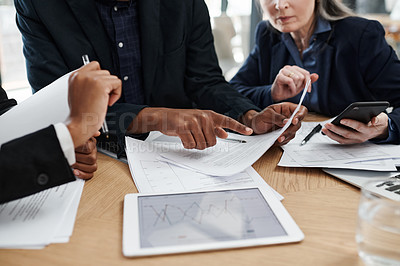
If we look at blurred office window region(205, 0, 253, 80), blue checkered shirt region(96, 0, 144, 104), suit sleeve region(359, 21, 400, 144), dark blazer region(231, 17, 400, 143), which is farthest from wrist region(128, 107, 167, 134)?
blurred office window region(205, 0, 253, 80)

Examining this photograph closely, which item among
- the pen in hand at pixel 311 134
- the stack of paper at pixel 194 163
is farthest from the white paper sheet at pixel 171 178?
the pen in hand at pixel 311 134

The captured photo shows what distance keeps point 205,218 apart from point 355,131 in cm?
53

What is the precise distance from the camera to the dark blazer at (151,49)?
3.46ft

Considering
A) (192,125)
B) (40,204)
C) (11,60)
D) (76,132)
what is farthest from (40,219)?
(11,60)

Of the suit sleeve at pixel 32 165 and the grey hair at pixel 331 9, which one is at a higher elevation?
the grey hair at pixel 331 9

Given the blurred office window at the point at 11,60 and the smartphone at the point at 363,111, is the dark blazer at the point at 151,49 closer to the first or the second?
the smartphone at the point at 363,111

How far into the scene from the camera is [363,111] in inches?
34.4

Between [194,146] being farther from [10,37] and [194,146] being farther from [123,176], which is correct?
[10,37]

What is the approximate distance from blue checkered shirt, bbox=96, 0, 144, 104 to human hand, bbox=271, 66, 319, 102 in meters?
0.48

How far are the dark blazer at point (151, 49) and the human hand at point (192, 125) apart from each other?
0.21 feet

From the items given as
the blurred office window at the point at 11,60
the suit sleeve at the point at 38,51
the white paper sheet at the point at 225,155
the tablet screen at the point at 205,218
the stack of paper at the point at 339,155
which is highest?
the suit sleeve at the point at 38,51

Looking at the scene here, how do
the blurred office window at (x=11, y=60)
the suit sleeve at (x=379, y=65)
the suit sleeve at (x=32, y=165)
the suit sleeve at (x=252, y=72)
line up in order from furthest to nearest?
the blurred office window at (x=11, y=60), the suit sleeve at (x=252, y=72), the suit sleeve at (x=379, y=65), the suit sleeve at (x=32, y=165)

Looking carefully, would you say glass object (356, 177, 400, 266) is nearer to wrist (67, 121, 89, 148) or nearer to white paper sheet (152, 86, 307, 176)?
white paper sheet (152, 86, 307, 176)

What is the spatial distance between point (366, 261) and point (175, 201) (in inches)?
12.8
